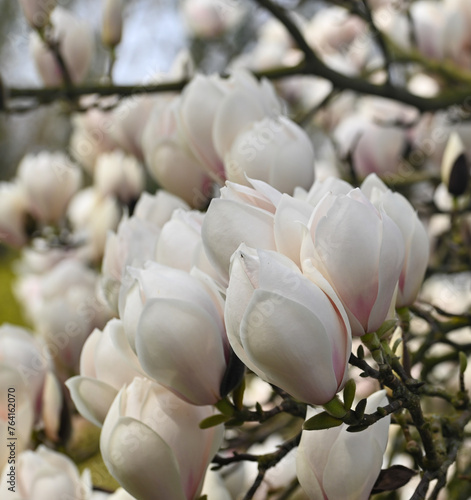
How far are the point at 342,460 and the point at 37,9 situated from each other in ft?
2.34

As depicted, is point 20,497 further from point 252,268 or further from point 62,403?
point 252,268

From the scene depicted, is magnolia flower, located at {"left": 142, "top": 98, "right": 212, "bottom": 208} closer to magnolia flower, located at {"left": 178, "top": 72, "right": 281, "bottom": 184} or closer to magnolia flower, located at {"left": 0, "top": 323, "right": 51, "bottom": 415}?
magnolia flower, located at {"left": 178, "top": 72, "right": 281, "bottom": 184}

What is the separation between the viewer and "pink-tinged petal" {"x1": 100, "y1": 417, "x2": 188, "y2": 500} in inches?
14.2

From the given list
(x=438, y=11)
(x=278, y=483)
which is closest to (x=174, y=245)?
(x=278, y=483)

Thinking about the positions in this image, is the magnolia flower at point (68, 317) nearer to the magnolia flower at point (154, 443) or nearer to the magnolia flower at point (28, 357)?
the magnolia flower at point (28, 357)

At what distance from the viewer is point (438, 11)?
44.2 inches

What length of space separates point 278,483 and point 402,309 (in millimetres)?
308

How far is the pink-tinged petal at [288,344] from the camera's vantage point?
29cm

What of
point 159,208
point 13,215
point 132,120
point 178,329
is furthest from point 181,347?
point 13,215

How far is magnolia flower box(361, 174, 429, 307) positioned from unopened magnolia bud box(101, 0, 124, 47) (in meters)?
0.57

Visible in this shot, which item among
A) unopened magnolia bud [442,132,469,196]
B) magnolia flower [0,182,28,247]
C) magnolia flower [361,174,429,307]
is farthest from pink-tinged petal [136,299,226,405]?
magnolia flower [0,182,28,247]

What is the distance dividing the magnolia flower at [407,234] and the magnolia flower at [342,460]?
7 cm

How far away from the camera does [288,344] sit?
0.98 feet

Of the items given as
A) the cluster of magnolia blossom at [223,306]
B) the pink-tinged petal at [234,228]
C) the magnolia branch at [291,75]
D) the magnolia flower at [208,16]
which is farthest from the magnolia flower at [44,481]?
the magnolia flower at [208,16]
